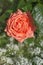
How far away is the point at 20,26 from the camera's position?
3.11 ft

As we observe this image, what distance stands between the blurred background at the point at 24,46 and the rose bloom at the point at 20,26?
28 millimetres

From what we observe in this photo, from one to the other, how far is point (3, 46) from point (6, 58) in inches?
2.5

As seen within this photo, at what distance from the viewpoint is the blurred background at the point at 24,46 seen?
0.97 meters

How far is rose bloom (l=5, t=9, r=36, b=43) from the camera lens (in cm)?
95

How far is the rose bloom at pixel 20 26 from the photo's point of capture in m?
0.95

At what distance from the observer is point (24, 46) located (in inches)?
39.0

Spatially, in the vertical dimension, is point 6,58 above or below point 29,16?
below

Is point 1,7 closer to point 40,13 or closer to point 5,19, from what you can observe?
point 5,19

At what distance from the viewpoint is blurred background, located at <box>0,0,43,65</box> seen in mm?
966

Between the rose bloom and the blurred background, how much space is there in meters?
0.03

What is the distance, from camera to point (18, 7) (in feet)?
3.36

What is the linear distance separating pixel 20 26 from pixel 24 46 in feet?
0.33

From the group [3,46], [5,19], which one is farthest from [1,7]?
[3,46]

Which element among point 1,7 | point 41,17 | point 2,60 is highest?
point 1,7
